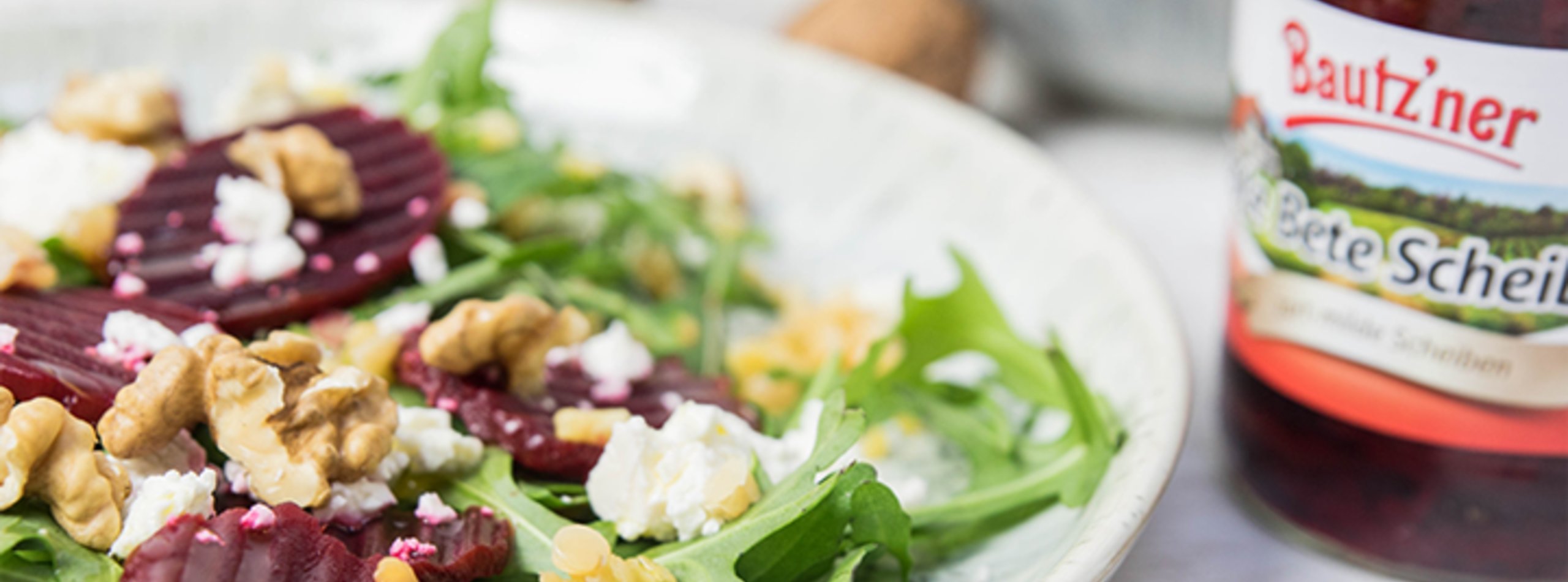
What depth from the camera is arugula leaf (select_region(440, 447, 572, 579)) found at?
2.14 ft

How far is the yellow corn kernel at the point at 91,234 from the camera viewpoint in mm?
811

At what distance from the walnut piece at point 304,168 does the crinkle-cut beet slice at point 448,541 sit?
0.26m

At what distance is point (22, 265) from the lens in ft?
2.41

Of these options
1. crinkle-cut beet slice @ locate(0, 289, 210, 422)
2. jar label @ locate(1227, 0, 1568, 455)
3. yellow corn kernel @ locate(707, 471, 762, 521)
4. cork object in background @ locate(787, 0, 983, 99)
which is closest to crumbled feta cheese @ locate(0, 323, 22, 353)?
crinkle-cut beet slice @ locate(0, 289, 210, 422)

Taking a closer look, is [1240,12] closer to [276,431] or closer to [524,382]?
[524,382]

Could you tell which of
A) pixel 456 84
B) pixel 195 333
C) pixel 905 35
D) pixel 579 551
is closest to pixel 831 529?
pixel 579 551

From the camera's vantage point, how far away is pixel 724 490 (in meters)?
0.65

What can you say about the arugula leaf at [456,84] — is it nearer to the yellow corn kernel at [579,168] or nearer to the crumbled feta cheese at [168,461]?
the yellow corn kernel at [579,168]

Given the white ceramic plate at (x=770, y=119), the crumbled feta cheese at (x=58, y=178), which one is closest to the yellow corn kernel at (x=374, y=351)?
the crumbled feta cheese at (x=58, y=178)

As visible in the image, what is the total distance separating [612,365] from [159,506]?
28 centimetres

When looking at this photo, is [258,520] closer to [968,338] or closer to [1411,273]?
[968,338]

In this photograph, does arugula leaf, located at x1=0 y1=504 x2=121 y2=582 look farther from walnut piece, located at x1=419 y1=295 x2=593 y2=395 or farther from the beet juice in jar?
the beet juice in jar

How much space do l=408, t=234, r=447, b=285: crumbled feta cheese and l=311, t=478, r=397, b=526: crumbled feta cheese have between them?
0.24 metres

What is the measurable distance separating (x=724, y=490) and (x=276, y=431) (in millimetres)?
207
